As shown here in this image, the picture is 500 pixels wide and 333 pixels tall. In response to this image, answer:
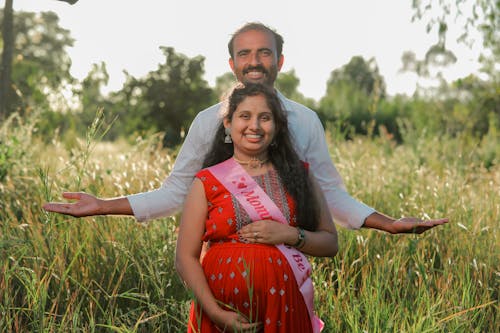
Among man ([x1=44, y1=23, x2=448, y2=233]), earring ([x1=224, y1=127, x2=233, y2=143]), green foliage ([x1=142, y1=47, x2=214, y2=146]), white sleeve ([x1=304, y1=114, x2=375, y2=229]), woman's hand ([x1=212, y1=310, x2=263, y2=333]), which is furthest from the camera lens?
green foliage ([x1=142, y1=47, x2=214, y2=146])

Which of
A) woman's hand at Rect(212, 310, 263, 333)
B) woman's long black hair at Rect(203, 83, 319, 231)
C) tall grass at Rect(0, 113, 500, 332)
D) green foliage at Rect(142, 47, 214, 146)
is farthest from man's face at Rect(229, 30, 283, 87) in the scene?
green foliage at Rect(142, 47, 214, 146)

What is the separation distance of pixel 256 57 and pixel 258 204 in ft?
2.91

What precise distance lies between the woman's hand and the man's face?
3.76 feet

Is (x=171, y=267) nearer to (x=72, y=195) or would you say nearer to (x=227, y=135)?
(x=72, y=195)

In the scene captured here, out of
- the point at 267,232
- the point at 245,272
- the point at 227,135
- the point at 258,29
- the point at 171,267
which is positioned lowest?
the point at 171,267

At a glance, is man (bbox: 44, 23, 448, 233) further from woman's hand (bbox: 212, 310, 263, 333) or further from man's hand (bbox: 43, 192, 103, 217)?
woman's hand (bbox: 212, 310, 263, 333)

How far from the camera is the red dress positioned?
2430 mm

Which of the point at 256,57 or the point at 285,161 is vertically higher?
the point at 256,57

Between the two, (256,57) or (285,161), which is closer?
(285,161)

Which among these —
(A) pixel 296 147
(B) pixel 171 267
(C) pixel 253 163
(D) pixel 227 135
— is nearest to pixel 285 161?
(C) pixel 253 163

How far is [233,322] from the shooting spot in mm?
2346

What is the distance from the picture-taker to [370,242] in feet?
14.1

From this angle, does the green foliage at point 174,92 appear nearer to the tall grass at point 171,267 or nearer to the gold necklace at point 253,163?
the tall grass at point 171,267

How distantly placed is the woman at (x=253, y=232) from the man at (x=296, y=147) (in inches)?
17.8
